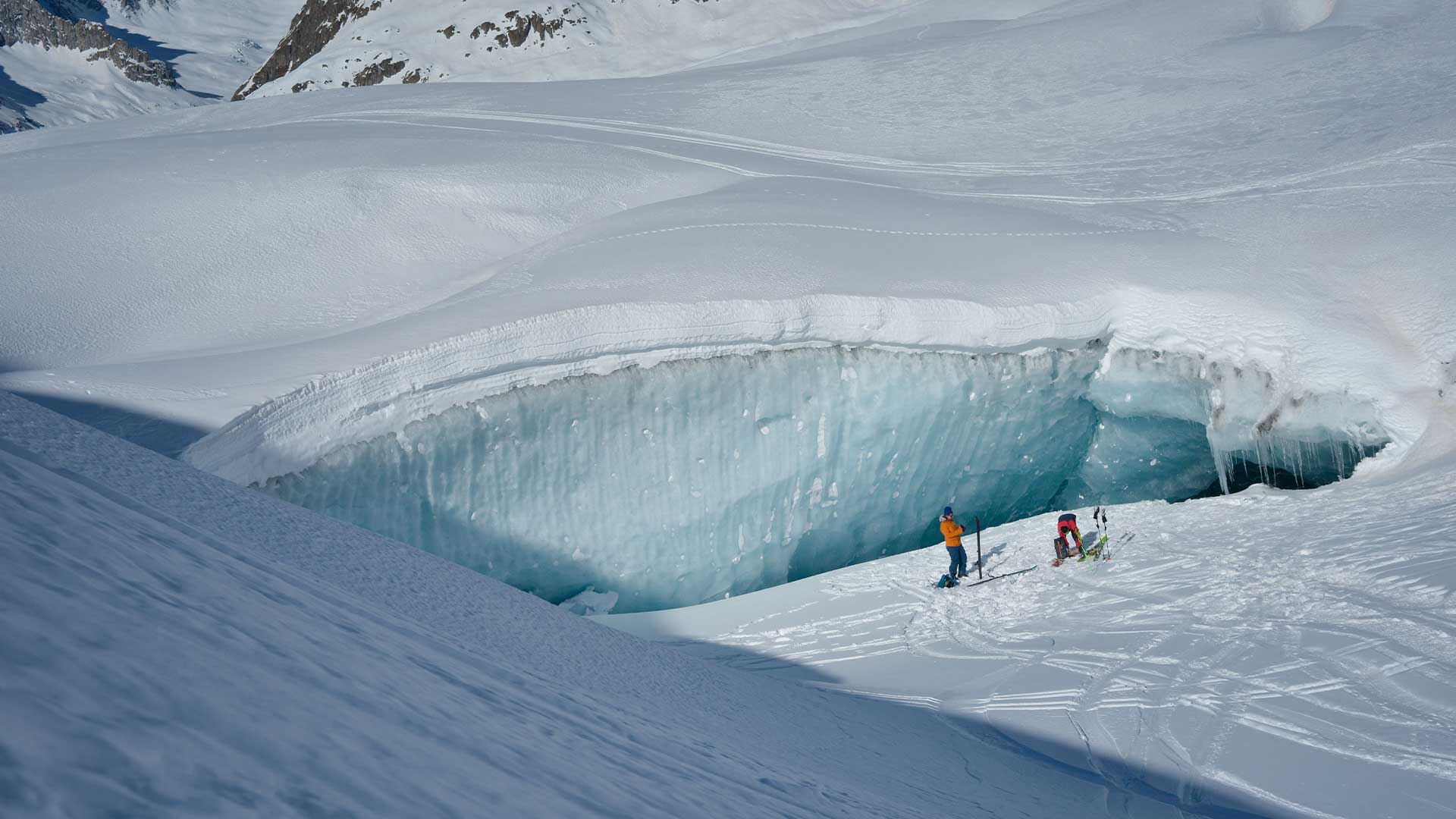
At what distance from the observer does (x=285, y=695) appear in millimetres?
1250

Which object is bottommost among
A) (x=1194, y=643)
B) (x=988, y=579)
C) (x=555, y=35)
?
(x=1194, y=643)

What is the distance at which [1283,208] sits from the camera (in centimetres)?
863

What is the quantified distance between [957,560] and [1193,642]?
193 cm

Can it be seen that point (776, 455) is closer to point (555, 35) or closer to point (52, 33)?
point (555, 35)

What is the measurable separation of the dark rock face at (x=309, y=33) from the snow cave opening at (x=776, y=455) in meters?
28.9

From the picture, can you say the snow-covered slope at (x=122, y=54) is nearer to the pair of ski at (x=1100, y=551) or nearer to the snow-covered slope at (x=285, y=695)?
the pair of ski at (x=1100, y=551)

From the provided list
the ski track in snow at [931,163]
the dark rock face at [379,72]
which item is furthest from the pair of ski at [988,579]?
the dark rock face at [379,72]

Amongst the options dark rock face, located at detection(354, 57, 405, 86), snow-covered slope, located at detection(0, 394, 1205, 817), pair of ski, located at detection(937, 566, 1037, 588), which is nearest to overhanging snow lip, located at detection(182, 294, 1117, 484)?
pair of ski, located at detection(937, 566, 1037, 588)

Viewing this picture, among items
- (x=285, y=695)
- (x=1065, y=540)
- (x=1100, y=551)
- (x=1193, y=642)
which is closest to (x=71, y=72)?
(x=1065, y=540)

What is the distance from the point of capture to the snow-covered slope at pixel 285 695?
949 millimetres

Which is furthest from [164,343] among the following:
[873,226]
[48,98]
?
[48,98]

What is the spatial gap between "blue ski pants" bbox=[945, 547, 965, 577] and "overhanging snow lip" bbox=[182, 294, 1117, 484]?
1459 mm

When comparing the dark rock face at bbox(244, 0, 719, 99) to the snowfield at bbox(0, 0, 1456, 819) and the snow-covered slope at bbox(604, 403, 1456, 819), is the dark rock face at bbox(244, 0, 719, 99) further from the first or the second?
the snow-covered slope at bbox(604, 403, 1456, 819)

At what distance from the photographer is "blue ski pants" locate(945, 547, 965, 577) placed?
718cm
